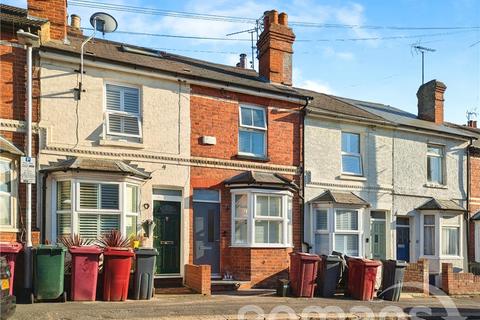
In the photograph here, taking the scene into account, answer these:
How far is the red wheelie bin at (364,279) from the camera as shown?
1341 cm

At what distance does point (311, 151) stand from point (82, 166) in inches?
281

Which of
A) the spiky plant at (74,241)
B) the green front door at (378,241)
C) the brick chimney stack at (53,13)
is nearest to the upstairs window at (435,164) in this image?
the green front door at (378,241)

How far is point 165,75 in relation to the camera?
45.6 ft

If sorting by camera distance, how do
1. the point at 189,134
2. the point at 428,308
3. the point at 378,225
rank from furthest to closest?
1. the point at 378,225
2. the point at 189,134
3. the point at 428,308

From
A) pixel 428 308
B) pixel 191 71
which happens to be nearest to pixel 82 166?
pixel 191 71

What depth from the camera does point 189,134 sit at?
47.2 feet

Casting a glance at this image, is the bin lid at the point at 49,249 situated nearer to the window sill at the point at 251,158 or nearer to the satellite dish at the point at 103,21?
the window sill at the point at 251,158

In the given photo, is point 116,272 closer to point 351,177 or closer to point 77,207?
point 77,207

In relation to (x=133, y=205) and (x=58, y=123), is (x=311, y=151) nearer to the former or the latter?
(x=133, y=205)

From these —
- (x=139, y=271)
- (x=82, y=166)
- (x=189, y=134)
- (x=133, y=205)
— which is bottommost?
(x=139, y=271)

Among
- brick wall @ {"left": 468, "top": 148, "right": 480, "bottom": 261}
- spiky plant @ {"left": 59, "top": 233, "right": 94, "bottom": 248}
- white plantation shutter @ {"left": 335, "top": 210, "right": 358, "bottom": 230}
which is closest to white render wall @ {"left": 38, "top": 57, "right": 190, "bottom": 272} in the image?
spiky plant @ {"left": 59, "top": 233, "right": 94, "bottom": 248}

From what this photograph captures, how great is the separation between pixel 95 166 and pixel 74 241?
1.74m

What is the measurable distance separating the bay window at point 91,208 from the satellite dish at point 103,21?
14.9 ft

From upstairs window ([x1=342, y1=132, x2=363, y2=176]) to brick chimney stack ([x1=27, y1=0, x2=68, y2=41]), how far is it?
893 cm
